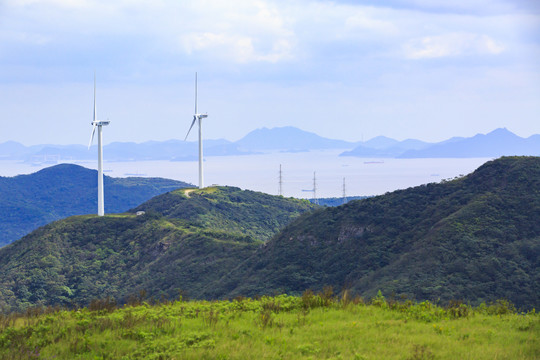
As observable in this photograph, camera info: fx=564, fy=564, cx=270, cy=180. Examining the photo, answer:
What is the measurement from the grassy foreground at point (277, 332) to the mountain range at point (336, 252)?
400 cm

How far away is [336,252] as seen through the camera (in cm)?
5231

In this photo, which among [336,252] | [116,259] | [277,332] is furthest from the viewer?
[116,259]

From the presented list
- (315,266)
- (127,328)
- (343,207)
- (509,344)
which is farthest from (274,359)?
(343,207)

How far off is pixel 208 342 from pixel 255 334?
148 cm

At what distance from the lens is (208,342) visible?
1374 centimetres

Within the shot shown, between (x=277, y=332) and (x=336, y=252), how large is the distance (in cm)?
3797

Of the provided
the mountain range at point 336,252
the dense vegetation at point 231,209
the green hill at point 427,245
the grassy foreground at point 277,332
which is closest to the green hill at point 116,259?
the mountain range at point 336,252

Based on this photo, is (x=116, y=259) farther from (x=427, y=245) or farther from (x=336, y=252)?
(x=427, y=245)

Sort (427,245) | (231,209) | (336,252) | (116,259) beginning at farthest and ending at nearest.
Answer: (231,209)
(116,259)
(336,252)
(427,245)

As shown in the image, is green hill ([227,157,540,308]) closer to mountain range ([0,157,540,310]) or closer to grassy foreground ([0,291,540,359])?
mountain range ([0,157,540,310])

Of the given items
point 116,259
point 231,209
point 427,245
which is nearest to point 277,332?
point 427,245

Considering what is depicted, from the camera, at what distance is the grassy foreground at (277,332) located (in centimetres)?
1331

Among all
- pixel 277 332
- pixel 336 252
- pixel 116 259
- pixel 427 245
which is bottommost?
pixel 116 259

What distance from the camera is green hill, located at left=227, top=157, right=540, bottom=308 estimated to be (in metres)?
37.8
